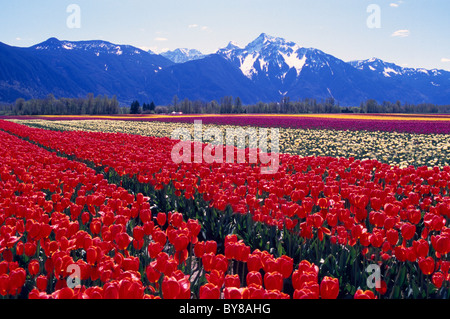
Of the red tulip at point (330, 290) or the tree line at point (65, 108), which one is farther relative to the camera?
the tree line at point (65, 108)

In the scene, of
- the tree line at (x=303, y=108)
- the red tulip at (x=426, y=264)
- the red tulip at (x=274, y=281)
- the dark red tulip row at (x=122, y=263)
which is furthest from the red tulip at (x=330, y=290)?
the tree line at (x=303, y=108)

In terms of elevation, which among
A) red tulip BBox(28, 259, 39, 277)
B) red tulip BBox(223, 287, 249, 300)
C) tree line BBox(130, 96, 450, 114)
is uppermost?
tree line BBox(130, 96, 450, 114)

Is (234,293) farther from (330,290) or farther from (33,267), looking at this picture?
(33,267)

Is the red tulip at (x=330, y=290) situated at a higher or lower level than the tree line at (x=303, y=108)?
lower

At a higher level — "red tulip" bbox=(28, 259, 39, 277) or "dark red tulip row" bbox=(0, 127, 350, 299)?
"dark red tulip row" bbox=(0, 127, 350, 299)

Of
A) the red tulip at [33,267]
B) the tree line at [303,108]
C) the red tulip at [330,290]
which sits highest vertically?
the tree line at [303,108]

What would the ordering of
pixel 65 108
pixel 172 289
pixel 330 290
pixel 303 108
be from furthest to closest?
1. pixel 303 108
2. pixel 65 108
3. pixel 330 290
4. pixel 172 289

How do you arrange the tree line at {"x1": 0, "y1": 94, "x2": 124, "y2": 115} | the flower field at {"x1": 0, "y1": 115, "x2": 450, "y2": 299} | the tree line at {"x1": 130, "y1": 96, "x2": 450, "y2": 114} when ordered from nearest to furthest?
the flower field at {"x1": 0, "y1": 115, "x2": 450, "y2": 299}
the tree line at {"x1": 130, "y1": 96, "x2": 450, "y2": 114}
the tree line at {"x1": 0, "y1": 94, "x2": 124, "y2": 115}

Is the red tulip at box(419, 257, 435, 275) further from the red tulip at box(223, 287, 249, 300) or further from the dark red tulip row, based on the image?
the red tulip at box(223, 287, 249, 300)

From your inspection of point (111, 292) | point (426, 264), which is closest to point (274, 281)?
point (111, 292)

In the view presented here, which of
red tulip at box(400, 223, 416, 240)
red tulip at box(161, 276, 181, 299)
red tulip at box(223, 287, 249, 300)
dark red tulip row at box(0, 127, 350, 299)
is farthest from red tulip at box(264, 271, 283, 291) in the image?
red tulip at box(400, 223, 416, 240)

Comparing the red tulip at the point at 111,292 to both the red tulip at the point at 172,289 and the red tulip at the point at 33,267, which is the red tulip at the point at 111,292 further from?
the red tulip at the point at 33,267

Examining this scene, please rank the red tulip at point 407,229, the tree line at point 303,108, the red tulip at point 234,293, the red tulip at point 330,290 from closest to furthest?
the red tulip at point 234,293 < the red tulip at point 330,290 < the red tulip at point 407,229 < the tree line at point 303,108
